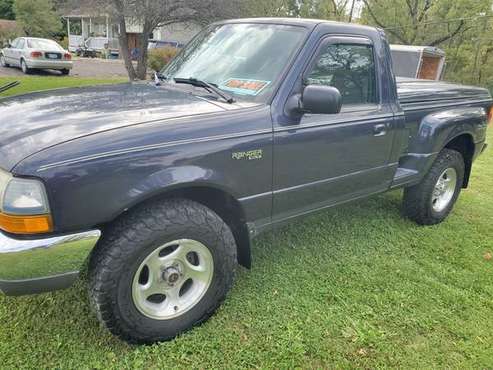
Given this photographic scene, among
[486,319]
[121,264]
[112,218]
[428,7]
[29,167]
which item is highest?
[428,7]

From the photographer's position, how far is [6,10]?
4144cm

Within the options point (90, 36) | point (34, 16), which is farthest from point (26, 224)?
point (90, 36)

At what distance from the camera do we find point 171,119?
2389 millimetres

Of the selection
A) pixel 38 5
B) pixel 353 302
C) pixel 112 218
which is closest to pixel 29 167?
pixel 112 218

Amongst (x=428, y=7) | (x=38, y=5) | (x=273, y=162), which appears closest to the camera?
(x=273, y=162)

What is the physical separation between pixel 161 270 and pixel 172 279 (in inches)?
3.5

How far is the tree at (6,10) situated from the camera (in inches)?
1613

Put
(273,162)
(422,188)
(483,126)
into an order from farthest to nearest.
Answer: (483,126) < (422,188) < (273,162)

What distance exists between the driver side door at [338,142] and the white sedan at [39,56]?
18.3m

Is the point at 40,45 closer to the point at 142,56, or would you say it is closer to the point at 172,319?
the point at 142,56

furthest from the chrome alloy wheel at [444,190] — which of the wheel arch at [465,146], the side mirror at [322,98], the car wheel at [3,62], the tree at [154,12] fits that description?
the car wheel at [3,62]

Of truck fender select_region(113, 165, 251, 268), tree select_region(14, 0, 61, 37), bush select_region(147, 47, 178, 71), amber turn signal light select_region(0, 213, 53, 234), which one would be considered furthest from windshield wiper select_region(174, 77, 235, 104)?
tree select_region(14, 0, 61, 37)

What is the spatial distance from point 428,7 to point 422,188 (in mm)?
26359

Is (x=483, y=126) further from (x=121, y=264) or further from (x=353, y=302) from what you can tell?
(x=121, y=264)
